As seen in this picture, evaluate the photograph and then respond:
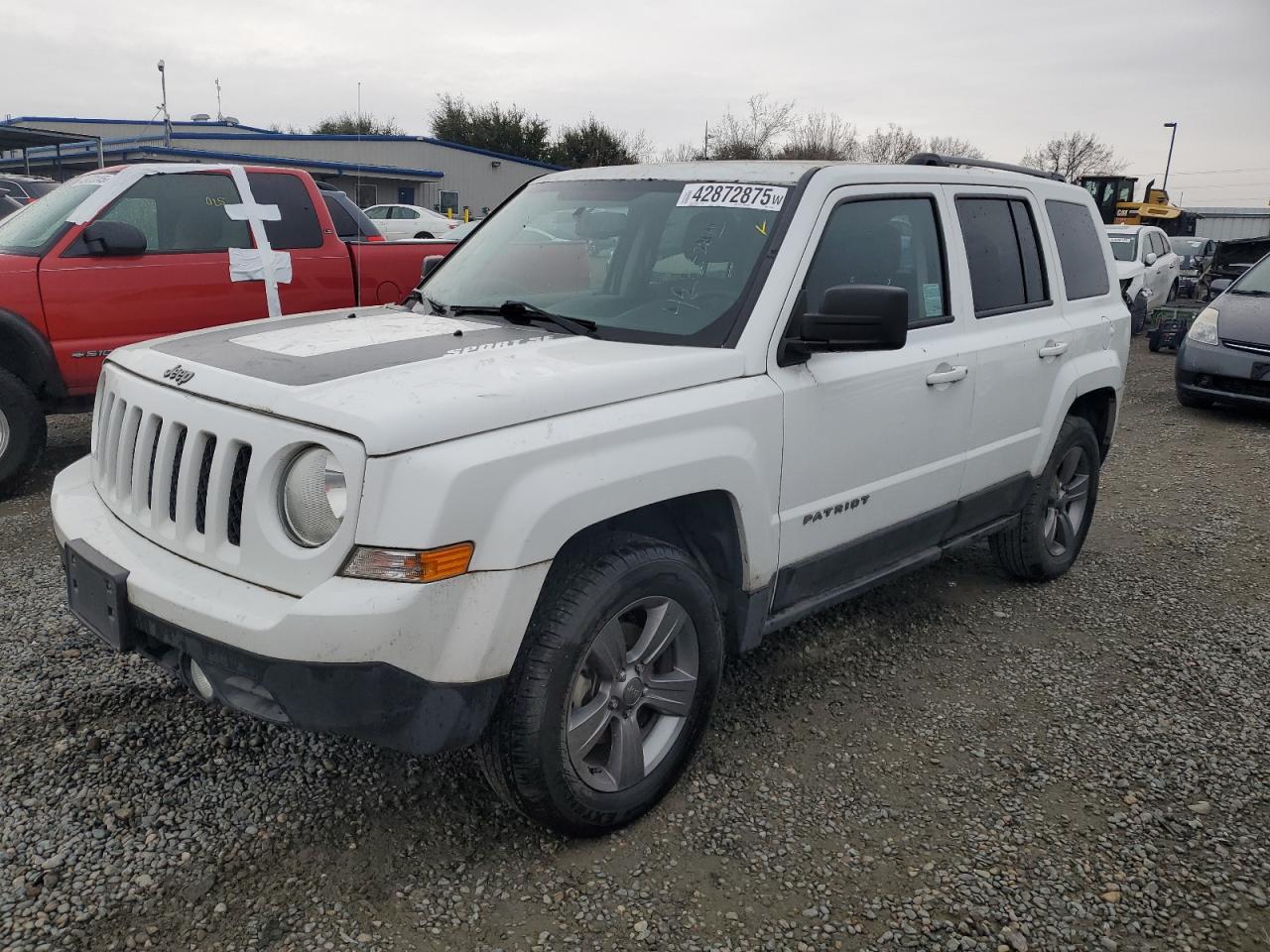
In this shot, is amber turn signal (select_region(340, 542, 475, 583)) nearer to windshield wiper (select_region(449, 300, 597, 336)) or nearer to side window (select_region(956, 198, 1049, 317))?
windshield wiper (select_region(449, 300, 597, 336))

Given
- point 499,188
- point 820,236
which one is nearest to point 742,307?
point 820,236

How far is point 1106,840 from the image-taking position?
285cm

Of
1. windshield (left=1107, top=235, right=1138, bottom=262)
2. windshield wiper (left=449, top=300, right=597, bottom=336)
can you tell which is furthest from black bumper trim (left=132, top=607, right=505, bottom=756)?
windshield (left=1107, top=235, right=1138, bottom=262)

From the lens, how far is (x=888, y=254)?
11.4ft

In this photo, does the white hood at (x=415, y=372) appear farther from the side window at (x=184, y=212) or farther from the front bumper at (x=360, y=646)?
the side window at (x=184, y=212)

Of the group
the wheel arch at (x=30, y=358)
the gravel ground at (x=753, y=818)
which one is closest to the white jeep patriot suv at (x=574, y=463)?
the gravel ground at (x=753, y=818)

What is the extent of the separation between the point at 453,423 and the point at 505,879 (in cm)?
123

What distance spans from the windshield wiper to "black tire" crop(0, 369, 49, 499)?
355cm

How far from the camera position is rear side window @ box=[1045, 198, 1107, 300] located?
4.48 m

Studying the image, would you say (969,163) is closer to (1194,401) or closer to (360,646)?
(360,646)

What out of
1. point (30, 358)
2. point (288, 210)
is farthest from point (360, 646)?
point (288, 210)

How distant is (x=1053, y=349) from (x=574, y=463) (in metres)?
2.71

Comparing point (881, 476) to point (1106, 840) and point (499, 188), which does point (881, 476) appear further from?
point (499, 188)

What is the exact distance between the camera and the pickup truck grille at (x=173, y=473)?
239cm
